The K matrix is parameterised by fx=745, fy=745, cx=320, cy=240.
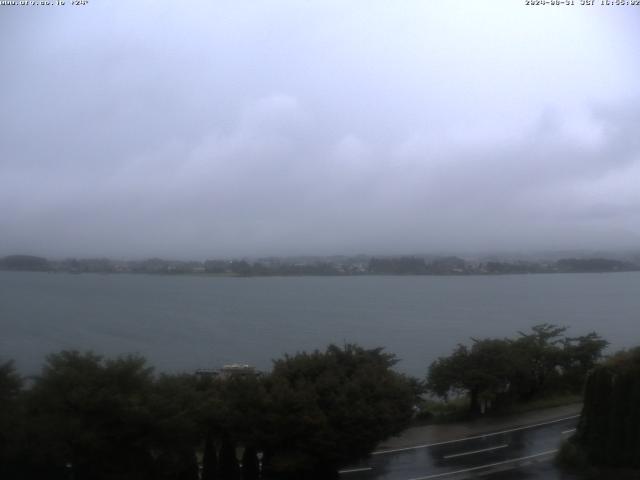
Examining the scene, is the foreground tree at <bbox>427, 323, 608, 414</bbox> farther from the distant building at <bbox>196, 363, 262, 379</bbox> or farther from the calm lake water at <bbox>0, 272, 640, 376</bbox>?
the calm lake water at <bbox>0, 272, 640, 376</bbox>

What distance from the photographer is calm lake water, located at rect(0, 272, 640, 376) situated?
3484 centimetres

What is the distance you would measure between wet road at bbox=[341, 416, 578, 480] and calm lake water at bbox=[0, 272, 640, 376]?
8745 mm

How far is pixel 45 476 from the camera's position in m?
10.9

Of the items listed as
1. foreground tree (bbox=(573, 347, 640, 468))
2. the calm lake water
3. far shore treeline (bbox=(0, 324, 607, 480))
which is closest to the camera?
far shore treeline (bbox=(0, 324, 607, 480))

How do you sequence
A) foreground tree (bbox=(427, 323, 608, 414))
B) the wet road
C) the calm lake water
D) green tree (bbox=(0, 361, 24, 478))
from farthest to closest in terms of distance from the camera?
the calm lake water, foreground tree (bbox=(427, 323, 608, 414)), the wet road, green tree (bbox=(0, 361, 24, 478))

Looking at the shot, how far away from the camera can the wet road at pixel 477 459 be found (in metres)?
14.4

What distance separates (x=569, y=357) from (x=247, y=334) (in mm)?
22138

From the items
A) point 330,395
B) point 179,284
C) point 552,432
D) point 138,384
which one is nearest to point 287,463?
point 330,395

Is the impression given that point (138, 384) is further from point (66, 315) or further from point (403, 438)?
point (66, 315)

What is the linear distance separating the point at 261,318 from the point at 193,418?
A: 38.2m

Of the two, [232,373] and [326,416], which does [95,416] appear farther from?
[232,373]

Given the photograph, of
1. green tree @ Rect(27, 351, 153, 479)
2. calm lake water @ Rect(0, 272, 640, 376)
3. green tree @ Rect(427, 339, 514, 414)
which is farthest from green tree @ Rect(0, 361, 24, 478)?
green tree @ Rect(427, 339, 514, 414)

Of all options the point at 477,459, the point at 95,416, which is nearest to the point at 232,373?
the point at 95,416

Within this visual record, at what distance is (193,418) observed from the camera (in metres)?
12.2
